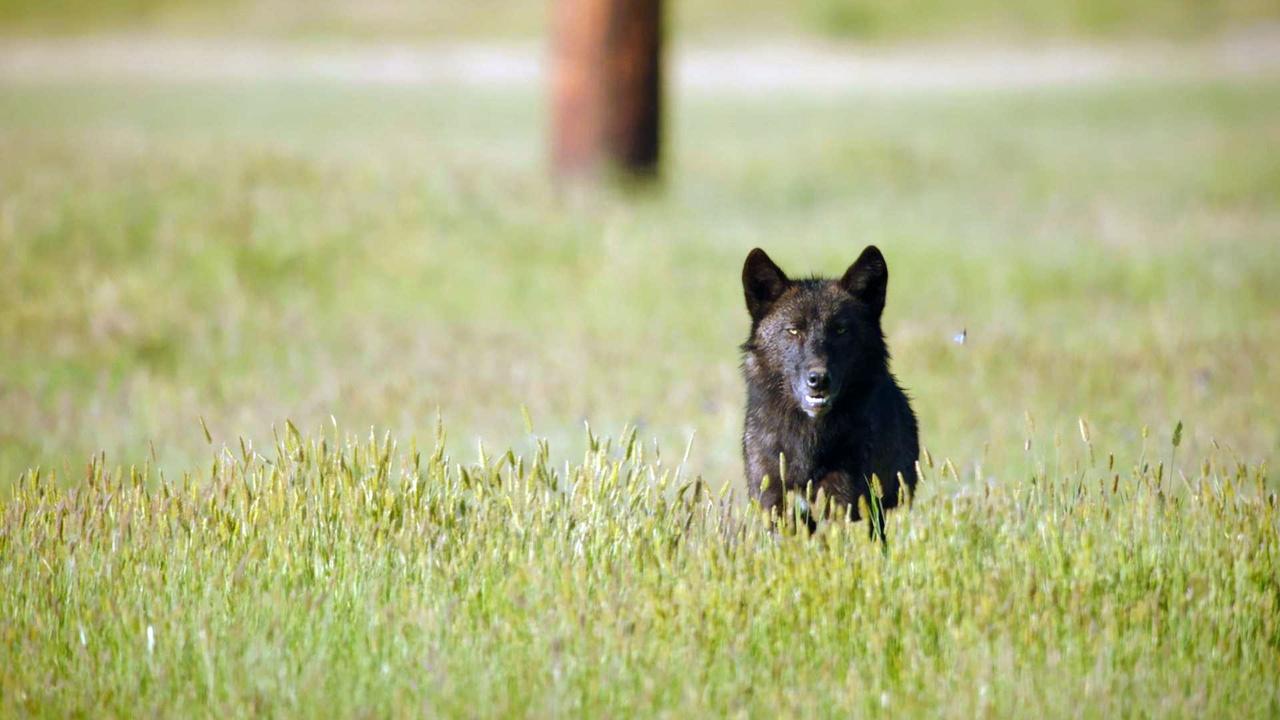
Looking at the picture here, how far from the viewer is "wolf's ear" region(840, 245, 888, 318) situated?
19.7 ft

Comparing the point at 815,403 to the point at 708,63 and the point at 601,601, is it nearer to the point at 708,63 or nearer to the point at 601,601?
the point at 601,601

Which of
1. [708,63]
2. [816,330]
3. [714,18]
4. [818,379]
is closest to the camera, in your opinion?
[818,379]

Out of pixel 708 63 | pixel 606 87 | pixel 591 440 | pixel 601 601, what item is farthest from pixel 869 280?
pixel 708 63

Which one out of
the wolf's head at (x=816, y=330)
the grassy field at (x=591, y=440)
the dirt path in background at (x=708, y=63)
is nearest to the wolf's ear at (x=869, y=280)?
the wolf's head at (x=816, y=330)

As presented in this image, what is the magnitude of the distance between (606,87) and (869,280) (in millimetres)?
10740

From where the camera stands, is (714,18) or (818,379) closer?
(818,379)

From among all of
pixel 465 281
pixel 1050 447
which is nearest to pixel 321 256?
pixel 465 281

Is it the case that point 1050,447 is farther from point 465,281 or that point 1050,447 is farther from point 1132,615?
point 465,281

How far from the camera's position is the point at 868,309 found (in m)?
6.12

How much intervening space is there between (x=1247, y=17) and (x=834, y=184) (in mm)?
50197

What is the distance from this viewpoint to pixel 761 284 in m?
6.24

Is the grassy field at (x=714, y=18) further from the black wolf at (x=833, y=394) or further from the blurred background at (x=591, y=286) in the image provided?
the black wolf at (x=833, y=394)

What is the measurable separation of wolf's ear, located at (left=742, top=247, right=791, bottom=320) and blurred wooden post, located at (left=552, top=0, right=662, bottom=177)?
1038 cm

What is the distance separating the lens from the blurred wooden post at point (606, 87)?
1612 centimetres
